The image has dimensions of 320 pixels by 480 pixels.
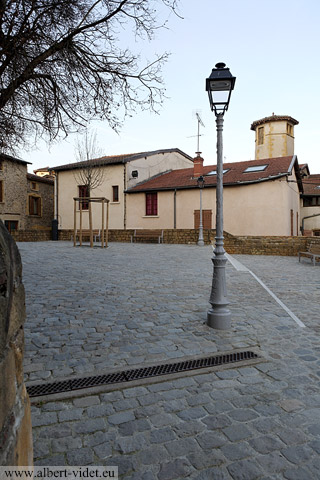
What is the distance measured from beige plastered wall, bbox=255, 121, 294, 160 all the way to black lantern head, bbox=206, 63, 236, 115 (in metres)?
35.0

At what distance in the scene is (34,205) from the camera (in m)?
32.2

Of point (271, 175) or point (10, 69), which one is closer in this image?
point (10, 69)

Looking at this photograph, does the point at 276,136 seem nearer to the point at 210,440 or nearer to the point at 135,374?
the point at 135,374

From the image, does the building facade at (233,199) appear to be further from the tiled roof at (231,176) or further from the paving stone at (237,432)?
the paving stone at (237,432)

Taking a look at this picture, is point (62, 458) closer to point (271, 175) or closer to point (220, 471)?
point (220, 471)

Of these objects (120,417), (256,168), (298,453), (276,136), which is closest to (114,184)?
(256,168)

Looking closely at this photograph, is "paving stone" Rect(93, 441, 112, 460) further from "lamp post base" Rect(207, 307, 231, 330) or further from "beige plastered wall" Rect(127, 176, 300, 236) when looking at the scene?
"beige plastered wall" Rect(127, 176, 300, 236)

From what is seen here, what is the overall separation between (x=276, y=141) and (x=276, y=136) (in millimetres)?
586

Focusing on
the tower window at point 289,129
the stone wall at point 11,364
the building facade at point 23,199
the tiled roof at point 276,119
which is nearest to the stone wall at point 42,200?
the building facade at point 23,199

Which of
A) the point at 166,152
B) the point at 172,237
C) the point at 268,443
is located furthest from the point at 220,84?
the point at 166,152

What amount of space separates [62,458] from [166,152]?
30203 millimetres

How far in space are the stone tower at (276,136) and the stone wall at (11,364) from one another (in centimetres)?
3907

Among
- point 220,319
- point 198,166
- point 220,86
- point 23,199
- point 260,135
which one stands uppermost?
point 260,135

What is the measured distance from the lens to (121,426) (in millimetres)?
2416
